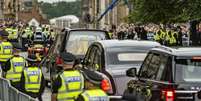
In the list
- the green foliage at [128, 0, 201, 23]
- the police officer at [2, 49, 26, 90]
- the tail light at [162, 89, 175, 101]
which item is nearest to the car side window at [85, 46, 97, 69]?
the police officer at [2, 49, 26, 90]

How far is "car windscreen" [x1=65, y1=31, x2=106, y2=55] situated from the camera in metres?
20.0

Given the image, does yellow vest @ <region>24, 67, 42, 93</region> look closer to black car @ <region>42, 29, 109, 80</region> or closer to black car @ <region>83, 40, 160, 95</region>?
black car @ <region>83, 40, 160, 95</region>

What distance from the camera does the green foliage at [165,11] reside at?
96.2ft

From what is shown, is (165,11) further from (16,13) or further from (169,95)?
(16,13)

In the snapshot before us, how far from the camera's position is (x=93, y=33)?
66.4 ft

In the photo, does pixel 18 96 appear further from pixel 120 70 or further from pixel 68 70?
pixel 120 70

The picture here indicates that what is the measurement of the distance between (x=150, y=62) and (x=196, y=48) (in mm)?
840

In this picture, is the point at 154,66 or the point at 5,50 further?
the point at 5,50

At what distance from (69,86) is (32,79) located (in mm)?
2904

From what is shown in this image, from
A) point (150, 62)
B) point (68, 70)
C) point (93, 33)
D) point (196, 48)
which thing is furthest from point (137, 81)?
point (93, 33)

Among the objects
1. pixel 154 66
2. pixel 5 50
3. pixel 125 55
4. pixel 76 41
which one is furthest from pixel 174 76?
pixel 5 50

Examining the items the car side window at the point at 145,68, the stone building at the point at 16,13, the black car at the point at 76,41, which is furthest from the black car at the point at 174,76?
the stone building at the point at 16,13

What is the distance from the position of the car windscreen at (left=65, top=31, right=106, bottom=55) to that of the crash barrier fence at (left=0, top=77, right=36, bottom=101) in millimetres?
4613

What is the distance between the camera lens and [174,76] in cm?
1025
